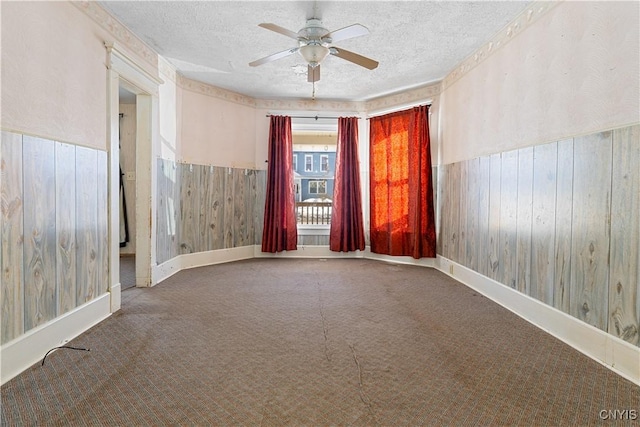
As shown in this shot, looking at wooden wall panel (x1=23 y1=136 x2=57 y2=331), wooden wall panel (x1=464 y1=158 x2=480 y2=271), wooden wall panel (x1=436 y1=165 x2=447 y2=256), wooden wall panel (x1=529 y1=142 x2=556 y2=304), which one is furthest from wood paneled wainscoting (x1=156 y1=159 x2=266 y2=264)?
wooden wall panel (x1=529 y1=142 x2=556 y2=304)

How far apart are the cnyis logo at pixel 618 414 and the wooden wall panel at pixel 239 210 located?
4.71 meters

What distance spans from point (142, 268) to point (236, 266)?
1376mm

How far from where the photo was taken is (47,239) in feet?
7.43

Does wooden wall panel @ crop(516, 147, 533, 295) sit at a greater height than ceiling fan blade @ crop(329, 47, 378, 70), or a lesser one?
lesser

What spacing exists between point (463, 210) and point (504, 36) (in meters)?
1.83

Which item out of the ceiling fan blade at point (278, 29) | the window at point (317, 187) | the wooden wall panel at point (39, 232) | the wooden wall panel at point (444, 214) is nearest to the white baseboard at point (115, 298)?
the wooden wall panel at point (39, 232)

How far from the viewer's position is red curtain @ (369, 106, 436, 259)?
496 centimetres

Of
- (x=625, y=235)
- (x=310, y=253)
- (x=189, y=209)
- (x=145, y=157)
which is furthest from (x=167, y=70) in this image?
(x=625, y=235)

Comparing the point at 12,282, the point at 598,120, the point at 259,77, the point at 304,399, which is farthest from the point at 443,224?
the point at 12,282

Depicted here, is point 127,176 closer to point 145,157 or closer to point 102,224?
point 145,157

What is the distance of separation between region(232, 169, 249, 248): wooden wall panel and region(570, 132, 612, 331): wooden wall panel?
4.32 metres

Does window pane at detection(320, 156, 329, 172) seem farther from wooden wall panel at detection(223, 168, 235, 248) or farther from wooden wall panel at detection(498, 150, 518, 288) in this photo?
wooden wall panel at detection(498, 150, 518, 288)

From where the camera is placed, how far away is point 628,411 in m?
1.63

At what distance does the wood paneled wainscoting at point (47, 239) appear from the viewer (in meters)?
1.98
